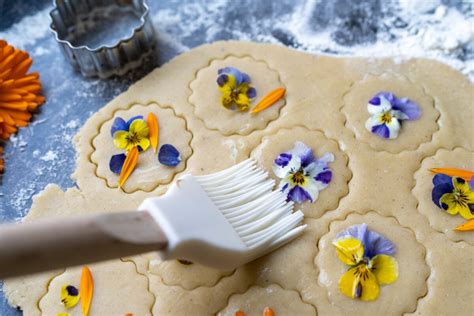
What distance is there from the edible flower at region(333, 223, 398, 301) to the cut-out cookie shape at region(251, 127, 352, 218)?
7 centimetres

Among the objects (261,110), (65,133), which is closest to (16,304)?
(65,133)

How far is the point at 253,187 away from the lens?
996mm

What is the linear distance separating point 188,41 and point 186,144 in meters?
0.33

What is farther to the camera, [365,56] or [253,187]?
[365,56]

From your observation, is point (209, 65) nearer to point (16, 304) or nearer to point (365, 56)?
point (365, 56)

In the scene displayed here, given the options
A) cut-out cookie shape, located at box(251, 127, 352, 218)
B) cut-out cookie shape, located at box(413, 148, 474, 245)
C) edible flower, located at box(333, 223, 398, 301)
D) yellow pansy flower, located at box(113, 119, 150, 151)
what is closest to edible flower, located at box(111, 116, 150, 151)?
yellow pansy flower, located at box(113, 119, 150, 151)

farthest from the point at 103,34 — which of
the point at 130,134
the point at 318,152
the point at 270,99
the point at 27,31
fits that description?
the point at 318,152

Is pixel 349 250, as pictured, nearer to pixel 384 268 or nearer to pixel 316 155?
pixel 384 268

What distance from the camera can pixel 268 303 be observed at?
933 millimetres

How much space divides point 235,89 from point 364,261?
46cm

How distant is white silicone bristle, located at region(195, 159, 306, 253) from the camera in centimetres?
92

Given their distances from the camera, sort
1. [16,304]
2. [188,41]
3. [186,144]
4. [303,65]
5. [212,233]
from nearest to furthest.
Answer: [212,233]
[16,304]
[186,144]
[303,65]
[188,41]

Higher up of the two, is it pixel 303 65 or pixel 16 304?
pixel 303 65

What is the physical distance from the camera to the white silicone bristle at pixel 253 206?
36.2 inches
